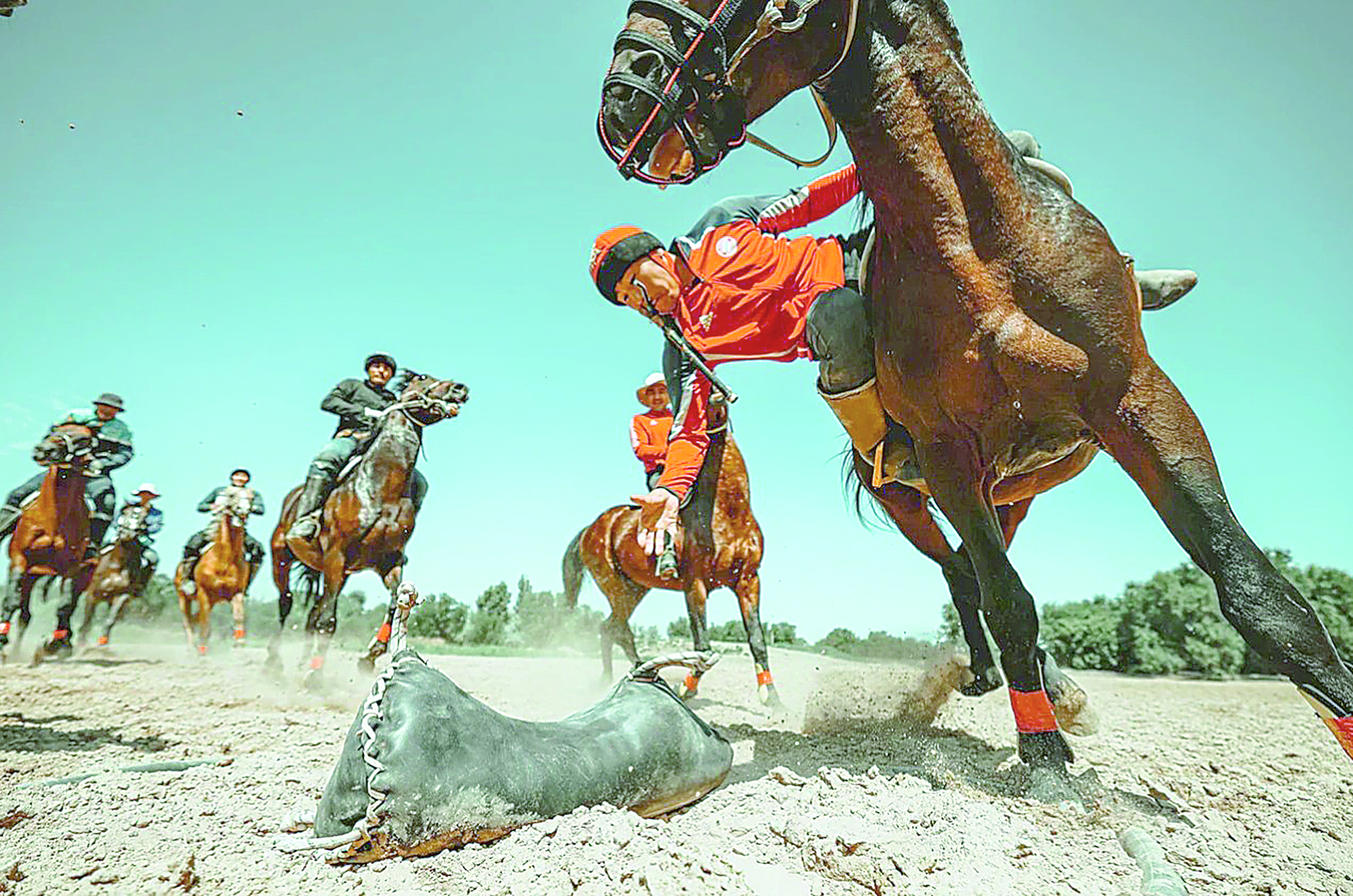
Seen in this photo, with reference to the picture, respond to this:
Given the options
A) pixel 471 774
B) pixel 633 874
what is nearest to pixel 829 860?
pixel 633 874

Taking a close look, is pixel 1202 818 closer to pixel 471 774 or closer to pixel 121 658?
pixel 471 774

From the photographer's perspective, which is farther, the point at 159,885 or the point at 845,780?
the point at 845,780

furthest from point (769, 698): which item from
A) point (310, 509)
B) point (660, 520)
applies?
point (310, 509)

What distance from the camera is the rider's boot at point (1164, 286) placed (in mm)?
2938

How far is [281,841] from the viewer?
73.1 inches

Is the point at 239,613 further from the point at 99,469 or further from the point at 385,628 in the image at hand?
the point at 385,628

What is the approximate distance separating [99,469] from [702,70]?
1142 centimetres

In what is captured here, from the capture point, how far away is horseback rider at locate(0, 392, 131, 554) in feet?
33.0

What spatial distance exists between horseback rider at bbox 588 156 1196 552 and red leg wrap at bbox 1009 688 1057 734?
3.26 feet

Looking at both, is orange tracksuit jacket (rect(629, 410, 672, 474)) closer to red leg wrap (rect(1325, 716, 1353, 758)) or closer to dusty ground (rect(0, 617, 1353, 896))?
dusty ground (rect(0, 617, 1353, 896))

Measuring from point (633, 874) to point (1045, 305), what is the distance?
1.92 m

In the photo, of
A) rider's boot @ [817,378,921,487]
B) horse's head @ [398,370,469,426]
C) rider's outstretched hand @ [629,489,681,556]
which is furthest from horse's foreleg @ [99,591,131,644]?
rider's boot @ [817,378,921,487]

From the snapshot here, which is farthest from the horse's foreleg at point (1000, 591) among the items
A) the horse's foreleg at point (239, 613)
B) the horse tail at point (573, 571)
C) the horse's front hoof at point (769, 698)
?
the horse's foreleg at point (239, 613)

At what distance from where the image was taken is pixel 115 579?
13.1 m
